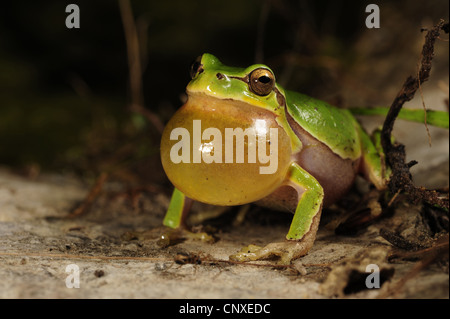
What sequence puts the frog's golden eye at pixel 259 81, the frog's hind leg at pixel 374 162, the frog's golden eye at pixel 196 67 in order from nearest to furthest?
1. the frog's golden eye at pixel 259 81
2. the frog's golden eye at pixel 196 67
3. the frog's hind leg at pixel 374 162

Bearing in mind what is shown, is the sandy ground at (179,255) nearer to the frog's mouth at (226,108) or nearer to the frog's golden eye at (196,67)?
the frog's mouth at (226,108)

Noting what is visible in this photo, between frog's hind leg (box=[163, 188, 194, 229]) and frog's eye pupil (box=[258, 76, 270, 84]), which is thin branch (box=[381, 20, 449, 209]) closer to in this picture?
frog's eye pupil (box=[258, 76, 270, 84])

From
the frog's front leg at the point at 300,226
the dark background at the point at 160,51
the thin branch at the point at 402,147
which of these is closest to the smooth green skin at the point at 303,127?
the frog's front leg at the point at 300,226

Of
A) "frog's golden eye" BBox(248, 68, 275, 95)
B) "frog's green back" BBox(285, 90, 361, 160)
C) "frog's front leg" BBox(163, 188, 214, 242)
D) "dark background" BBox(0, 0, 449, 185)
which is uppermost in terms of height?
"dark background" BBox(0, 0, 449, 185)

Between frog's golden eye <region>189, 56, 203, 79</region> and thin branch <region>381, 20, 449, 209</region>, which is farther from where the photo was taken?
frog's golden eye <region>189, 56, 203, 79</region>

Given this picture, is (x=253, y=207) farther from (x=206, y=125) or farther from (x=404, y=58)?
(x=404, y=58)

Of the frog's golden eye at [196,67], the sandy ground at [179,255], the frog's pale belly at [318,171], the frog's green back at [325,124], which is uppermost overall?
the frog's golden eye at [196,67]

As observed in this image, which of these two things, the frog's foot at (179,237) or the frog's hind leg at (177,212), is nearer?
the frog's foot at (179,237)

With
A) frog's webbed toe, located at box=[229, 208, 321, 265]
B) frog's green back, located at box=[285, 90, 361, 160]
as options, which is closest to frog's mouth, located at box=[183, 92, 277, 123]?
frog's green back, located at box=[285, 90, 361, 160]
